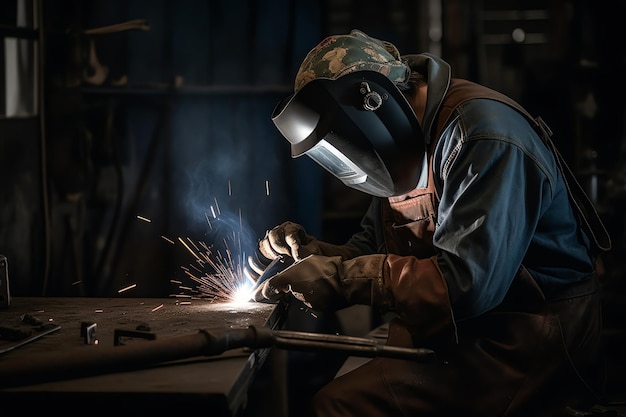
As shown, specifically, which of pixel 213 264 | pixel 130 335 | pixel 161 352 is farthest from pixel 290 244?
pixel 161 352

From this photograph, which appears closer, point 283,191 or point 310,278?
point 310,278

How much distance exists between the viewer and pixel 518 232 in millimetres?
2234

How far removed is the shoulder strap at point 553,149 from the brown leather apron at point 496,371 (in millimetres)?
235

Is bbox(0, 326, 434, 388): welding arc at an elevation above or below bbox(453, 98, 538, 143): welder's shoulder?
below

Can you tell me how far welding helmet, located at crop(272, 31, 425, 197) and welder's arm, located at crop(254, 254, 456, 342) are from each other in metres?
0.36

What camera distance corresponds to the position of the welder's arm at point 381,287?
7.36ft

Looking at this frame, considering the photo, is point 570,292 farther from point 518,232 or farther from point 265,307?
point 265,307

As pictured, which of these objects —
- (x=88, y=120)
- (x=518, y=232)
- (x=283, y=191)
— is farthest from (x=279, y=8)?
(x=518, y=232)

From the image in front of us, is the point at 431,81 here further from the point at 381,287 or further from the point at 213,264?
the point at 213,264

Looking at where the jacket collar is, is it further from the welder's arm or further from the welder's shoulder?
the welder's arm

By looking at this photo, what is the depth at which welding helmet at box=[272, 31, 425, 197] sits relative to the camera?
244 cm

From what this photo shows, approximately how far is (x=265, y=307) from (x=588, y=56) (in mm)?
2199

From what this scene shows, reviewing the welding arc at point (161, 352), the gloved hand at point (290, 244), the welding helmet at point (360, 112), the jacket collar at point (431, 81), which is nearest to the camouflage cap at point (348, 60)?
the welding helmet at point (360, 112)

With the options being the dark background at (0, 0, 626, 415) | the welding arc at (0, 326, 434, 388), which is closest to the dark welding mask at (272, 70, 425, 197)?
the welding arc at (0, 326, 434, 388)
